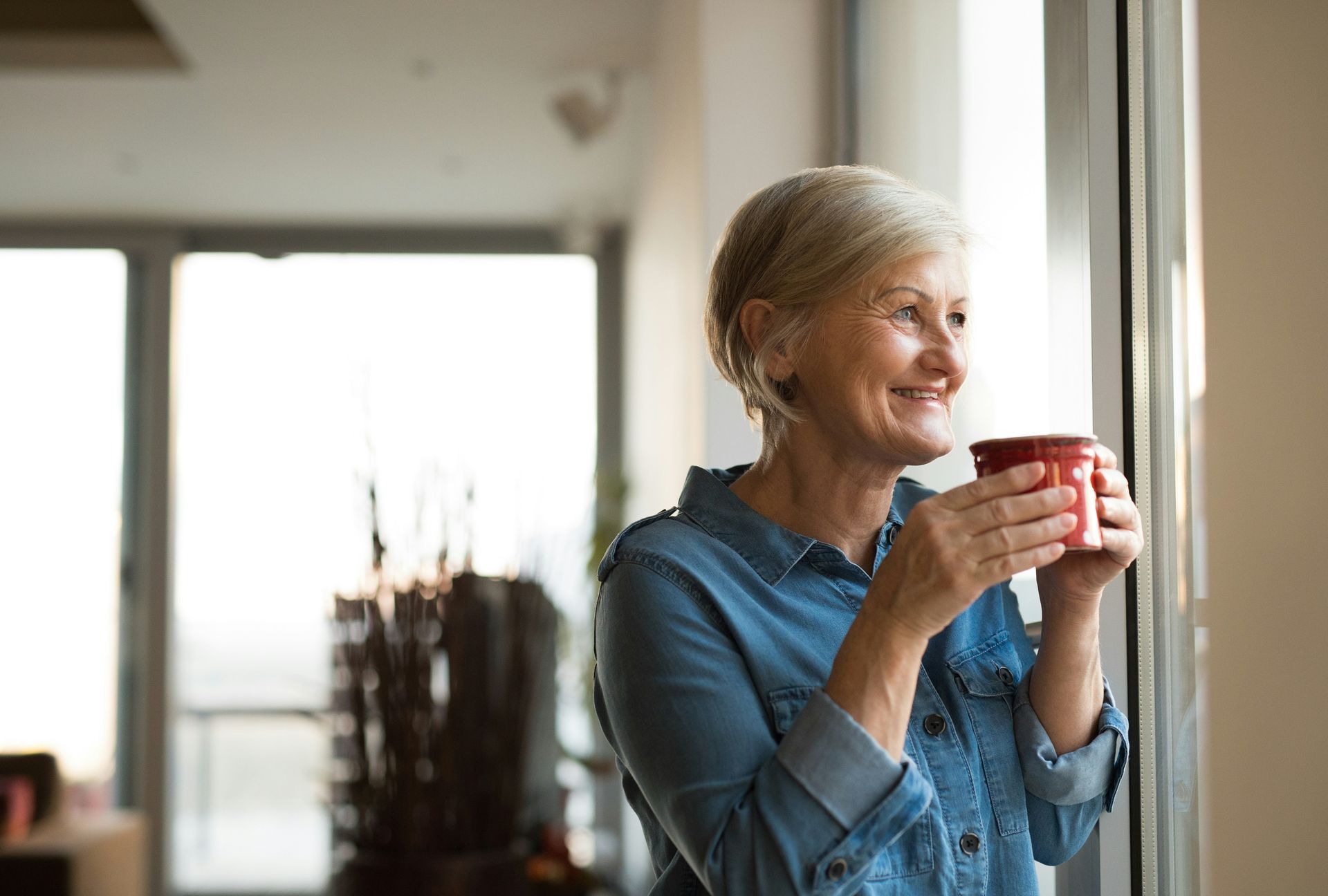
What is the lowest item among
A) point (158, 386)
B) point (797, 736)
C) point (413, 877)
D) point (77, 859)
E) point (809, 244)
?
point (77, 859)

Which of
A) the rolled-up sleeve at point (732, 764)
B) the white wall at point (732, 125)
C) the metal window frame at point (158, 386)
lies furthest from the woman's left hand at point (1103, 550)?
the metal window frame at point (158, 386)

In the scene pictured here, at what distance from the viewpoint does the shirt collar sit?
1061 mm

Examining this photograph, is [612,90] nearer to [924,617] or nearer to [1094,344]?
[1094,344]

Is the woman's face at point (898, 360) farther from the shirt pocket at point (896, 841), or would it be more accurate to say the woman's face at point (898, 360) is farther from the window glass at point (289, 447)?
the window glass at point (289, 447)

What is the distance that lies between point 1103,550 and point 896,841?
0.28 metres

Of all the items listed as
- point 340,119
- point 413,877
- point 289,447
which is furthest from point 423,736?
point 289,447

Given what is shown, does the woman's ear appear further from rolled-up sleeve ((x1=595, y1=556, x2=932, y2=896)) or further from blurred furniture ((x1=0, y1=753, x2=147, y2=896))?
blurred furniture ((x1=0, y1=753, x2=147, y2=896))

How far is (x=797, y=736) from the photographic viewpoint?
2.81ft

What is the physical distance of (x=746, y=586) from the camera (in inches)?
40.7

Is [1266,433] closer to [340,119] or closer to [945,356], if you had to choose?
[945,356]

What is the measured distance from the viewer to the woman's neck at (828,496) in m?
1.11

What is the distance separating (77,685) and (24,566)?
0.58 meters

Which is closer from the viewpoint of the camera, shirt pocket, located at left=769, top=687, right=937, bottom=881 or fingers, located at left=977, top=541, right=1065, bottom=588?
fingers, located at left=977, top=541, right=1065, bottom=588

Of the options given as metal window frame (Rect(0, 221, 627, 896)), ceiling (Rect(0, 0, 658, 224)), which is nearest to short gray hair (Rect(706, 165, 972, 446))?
ceiling (Rect(0, 0, 658, 224))
